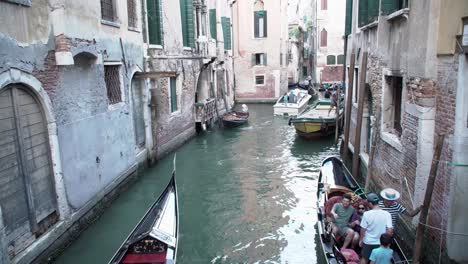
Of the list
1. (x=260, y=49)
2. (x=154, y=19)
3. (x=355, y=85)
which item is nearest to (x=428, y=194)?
(x=355, y=85)

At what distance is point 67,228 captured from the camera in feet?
18.3

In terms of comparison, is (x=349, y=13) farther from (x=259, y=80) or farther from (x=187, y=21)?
(x=259, y=80)

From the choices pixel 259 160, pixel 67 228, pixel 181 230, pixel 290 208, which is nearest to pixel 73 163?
pixel 67 228

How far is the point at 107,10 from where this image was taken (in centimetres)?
759

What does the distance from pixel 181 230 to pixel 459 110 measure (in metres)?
4.37

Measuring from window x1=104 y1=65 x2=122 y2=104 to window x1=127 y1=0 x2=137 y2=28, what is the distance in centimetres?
142

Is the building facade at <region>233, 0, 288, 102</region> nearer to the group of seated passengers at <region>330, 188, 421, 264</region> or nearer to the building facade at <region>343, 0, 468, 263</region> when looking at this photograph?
the building facade at <region>343, 0, 468, 263</region>

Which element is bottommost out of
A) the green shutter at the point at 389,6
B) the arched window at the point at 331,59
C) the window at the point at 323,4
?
the arched window at the point at 331,59

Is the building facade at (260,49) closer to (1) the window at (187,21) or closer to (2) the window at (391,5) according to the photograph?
(1) the window at (187,21)

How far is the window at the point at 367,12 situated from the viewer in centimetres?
676

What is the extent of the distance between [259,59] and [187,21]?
10832 mm

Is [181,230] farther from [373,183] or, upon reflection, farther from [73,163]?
[373,183]

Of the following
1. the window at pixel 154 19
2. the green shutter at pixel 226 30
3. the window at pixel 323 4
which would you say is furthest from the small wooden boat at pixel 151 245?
the window at pixel 323 4

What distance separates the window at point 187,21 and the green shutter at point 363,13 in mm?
6051
